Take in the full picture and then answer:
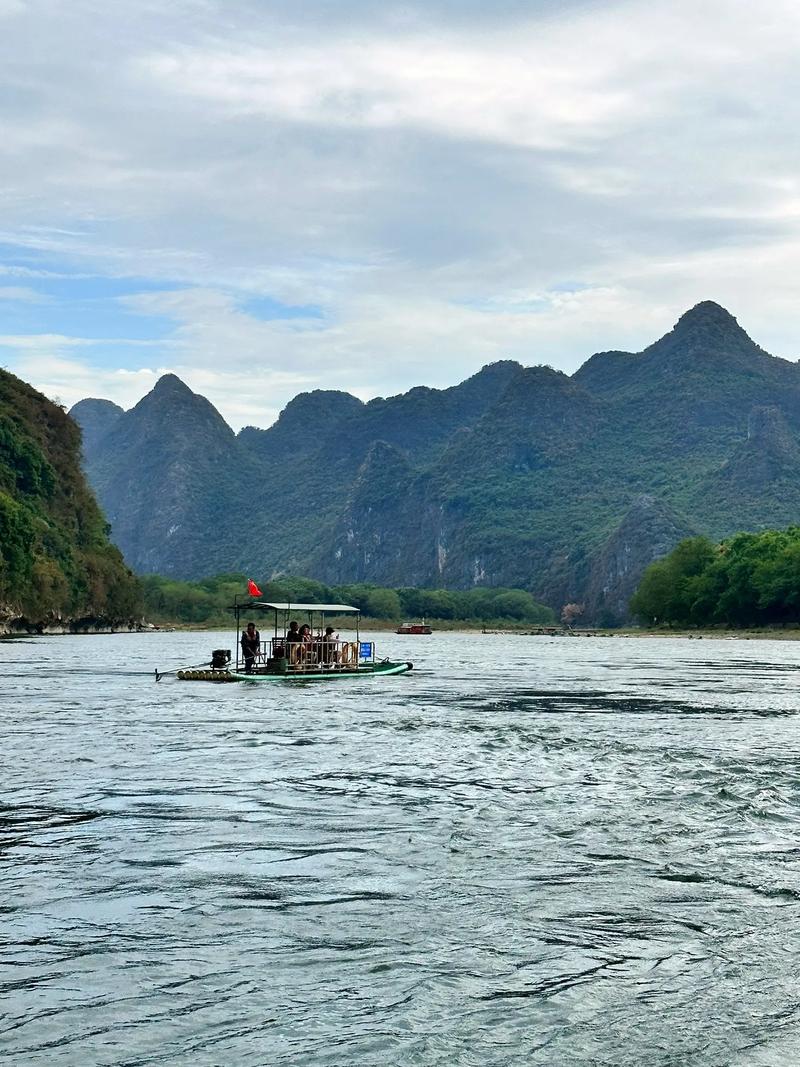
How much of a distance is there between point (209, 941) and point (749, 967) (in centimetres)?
520

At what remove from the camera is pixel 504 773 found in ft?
83.1

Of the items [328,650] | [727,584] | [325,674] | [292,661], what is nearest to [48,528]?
[727,584]

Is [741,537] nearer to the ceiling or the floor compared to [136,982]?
nearer to the ceiling

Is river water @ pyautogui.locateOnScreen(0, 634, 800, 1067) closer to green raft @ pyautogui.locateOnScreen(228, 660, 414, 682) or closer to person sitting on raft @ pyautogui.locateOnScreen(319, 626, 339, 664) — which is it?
green raft @ pyautogui.locateOnScreen(228, 660, 414, 682)

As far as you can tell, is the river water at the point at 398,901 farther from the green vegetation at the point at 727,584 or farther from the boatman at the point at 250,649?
the green vegetation at the point at 727,584

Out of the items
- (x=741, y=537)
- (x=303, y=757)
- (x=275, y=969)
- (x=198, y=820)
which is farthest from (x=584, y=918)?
(x=741, y=537)

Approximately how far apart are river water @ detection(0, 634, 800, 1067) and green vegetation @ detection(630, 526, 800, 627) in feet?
380

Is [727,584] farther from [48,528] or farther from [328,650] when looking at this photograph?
[328,650]

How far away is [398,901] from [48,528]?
149513 mm

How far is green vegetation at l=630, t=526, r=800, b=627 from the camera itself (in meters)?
142

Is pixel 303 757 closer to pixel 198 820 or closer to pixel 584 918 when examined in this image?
pixel 198 820

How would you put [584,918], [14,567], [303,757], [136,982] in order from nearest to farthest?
[136,982], [584,918], [303,757], [14,567]

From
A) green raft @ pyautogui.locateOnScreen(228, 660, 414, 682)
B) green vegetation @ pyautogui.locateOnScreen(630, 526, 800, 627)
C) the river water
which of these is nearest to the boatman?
green raft @ pyautogui.locateOnScreen(228, 660, 414, 682)

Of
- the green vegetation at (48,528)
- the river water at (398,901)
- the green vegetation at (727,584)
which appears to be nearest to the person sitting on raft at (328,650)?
the river water at (398,901)
